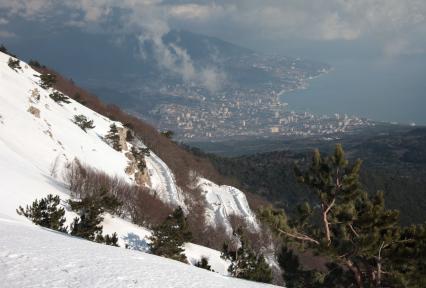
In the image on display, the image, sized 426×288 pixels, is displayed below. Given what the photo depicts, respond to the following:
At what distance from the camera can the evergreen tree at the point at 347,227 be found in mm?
15656

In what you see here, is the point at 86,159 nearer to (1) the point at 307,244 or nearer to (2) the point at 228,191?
(1) the point at 307,244

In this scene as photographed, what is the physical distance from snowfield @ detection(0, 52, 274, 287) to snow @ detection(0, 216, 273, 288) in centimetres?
2

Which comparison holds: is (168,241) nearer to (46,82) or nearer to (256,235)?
(256,235)

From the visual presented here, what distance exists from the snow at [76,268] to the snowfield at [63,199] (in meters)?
0.02

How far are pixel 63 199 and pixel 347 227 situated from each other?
16702 millimetres

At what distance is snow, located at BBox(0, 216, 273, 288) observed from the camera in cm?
782

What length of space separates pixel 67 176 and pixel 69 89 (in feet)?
163

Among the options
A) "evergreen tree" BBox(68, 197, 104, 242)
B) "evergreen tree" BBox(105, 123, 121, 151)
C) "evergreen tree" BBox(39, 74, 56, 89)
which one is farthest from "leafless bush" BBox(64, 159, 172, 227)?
"evergreen tree" BBox(39, 74, 56, 89)

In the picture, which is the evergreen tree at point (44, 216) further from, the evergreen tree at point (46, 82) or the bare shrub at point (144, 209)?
the evergreen tree at point (46, 82)

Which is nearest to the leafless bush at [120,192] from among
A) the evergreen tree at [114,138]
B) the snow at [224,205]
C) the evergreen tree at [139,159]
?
the evergreen tree at [139,159]

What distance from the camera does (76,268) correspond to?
8.84 metres

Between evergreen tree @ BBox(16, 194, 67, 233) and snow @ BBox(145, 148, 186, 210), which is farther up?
snow @ BBox(145, 148, 186, 210)

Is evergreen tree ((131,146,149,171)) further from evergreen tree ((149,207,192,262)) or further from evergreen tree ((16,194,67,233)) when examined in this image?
A: evergreen tree ((16,194,67,233))

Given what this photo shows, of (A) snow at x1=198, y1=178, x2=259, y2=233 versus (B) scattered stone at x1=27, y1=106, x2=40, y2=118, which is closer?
(B) scattered stone at x1=27, y1=106, x2=40, y2=118
